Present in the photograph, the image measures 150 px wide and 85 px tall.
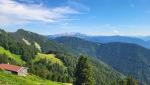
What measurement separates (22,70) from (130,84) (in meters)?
41.9

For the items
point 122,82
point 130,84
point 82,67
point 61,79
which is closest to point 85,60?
point 82,67

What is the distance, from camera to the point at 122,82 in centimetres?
12800

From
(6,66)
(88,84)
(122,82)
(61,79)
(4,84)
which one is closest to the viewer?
(4,84)

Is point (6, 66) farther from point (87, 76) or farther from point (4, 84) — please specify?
point (4, 84)

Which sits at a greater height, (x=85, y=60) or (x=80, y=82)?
(x=85, y=60)

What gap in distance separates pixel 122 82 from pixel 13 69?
1797 inches

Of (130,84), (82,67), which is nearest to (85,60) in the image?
(82,67)

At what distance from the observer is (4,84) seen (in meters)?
43.5

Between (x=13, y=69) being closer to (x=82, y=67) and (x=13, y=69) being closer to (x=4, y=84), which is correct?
(x=82, y=67)

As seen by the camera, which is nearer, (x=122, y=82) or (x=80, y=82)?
(x=80, y=82)

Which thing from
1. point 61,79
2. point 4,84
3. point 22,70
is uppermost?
point 4,84

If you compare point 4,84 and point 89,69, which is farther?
point 89,69

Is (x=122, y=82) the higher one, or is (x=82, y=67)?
(x=82, y=67)

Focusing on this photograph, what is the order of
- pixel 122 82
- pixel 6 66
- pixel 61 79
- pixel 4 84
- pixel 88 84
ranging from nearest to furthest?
pixel 4 84 → pixel 88 84 → pixel 6 66 → pixel 122 82 → pixel 61 79
